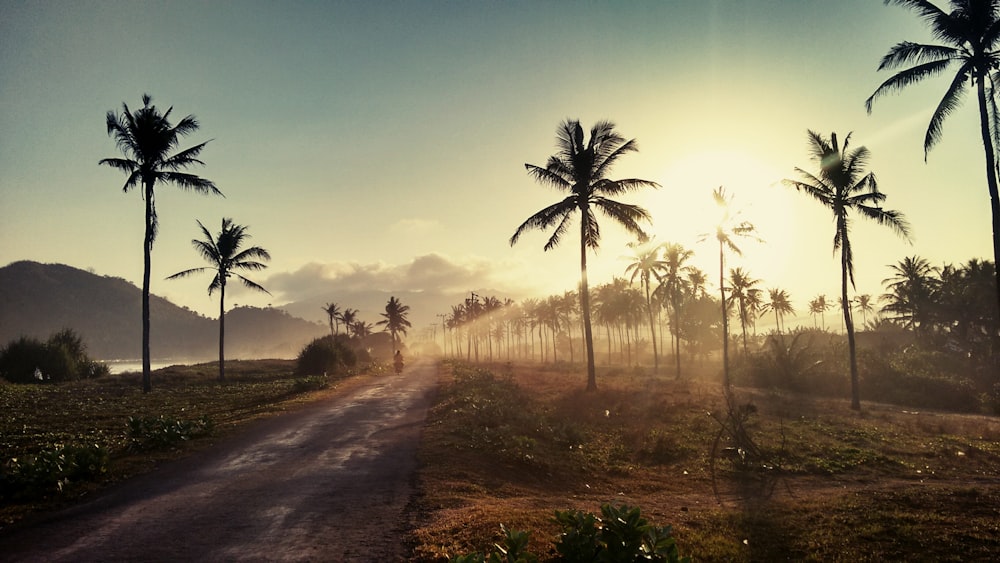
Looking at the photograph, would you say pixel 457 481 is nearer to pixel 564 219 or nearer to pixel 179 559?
pixel 179 559

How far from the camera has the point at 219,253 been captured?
40.1 meters

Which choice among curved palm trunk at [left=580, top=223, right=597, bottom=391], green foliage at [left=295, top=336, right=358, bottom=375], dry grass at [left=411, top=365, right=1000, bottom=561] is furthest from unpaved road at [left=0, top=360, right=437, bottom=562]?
green foliage at [left=295, top=336, right=358, bottom=375]

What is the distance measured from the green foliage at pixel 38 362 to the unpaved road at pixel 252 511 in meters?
35.8

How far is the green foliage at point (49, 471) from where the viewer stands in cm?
859

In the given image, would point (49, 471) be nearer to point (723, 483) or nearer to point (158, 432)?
point (158, 432)

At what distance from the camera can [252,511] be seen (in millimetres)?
7828

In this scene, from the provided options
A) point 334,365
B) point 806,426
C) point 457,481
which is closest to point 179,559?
point 457,481

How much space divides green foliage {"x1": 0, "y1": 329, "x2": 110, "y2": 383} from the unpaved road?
118ft

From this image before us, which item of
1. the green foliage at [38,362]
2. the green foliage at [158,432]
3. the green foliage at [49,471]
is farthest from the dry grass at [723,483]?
the green foliage at [38,362]

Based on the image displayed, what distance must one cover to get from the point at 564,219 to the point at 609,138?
5131 mm

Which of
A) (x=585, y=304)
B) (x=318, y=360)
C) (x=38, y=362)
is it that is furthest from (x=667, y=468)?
(x=38, y=362)

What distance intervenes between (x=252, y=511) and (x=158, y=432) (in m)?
7.65

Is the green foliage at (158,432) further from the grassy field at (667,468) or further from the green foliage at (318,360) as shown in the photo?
the green foliage at (318,360)

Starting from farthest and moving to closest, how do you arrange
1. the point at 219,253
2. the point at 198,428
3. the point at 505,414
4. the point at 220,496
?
the point at 219,253
the point at 505,414
the point at 198,428
the point at 220,496
